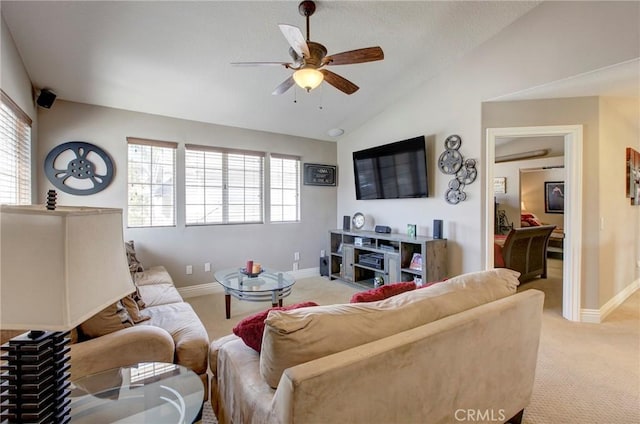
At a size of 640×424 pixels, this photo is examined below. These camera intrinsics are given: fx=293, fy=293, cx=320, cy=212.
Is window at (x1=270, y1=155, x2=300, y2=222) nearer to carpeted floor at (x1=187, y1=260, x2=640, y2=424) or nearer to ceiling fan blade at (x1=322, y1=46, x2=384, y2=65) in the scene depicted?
carpeted floor at (x1=187, y1=260, x2=640, y2=424)

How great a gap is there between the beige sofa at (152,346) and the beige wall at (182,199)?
66.1 inches

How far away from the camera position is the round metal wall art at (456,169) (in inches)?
137

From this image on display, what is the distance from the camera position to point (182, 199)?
393 centimetres

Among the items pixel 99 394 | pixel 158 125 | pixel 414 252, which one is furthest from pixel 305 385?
pixel 158 125

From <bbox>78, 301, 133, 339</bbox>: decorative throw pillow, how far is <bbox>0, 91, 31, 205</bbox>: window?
55.3 inches

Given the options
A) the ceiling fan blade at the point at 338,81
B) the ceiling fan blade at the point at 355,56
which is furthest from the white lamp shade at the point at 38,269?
the ceiling fan blade at the point at 338,81

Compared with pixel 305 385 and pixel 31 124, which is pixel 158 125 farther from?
pixel 305 385

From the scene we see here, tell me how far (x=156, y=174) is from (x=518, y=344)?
406 cm

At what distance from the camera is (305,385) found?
2.89ft


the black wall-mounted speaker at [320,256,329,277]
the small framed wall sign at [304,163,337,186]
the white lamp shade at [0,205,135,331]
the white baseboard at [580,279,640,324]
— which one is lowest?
the white baseboard at [580,279,640,324]

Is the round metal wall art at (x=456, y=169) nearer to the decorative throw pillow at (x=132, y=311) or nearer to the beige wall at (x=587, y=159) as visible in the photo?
the beige wall at (x=587, y=159)

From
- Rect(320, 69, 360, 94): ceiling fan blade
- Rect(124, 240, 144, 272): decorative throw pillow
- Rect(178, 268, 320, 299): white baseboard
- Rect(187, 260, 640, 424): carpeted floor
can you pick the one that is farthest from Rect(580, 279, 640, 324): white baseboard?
Rect(124, 240, 144, 272): decorative throw pillow

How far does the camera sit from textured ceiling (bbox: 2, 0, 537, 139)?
7.59 feet

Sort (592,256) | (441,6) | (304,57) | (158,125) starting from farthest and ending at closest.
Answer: (158,125)
(592,256)
(441,6)
(304,57)
